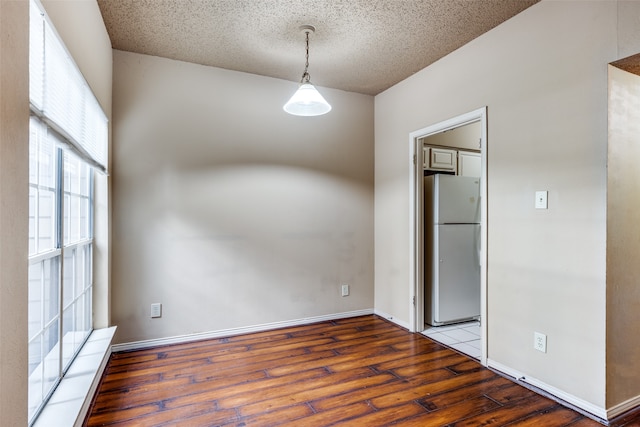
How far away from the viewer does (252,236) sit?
3535 mm

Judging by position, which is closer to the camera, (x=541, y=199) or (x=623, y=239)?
(x=623, y=239)

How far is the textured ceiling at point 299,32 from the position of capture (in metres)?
2.43

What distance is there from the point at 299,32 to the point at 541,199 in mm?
2158

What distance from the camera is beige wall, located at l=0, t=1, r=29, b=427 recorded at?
0.98m

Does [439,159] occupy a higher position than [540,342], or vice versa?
[439,159]

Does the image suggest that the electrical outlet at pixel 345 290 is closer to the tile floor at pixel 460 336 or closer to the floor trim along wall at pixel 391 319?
the floor trim along wall at pixel 391 319

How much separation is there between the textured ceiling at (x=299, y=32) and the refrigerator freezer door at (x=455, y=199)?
1.22 meters

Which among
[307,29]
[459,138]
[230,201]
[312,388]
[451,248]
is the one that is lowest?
[312,388]

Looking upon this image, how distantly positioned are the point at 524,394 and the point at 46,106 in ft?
10.2

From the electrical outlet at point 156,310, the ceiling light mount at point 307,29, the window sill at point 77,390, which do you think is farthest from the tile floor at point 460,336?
the ceiling light mount at point 307,29

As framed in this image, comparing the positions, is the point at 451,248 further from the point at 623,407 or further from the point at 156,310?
the point at 156,310

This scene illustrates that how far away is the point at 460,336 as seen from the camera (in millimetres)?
3449

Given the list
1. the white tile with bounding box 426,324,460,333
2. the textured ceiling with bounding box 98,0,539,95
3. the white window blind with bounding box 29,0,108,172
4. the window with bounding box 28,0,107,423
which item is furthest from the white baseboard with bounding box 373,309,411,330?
the white window blind with bounding box 29,0,108,172

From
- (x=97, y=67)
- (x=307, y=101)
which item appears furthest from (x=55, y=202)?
(x=307, y=101)
